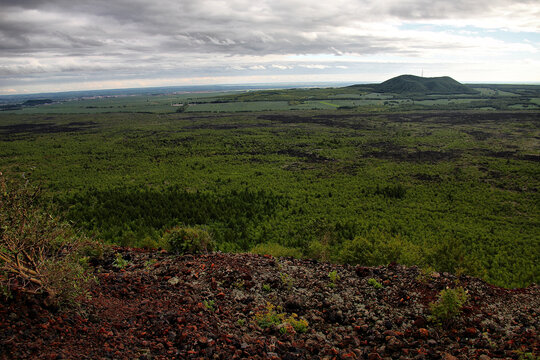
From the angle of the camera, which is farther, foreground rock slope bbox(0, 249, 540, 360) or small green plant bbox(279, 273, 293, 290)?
small green plant bbox(279, 273, 293, 290)

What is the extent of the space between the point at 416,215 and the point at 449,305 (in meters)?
17.1

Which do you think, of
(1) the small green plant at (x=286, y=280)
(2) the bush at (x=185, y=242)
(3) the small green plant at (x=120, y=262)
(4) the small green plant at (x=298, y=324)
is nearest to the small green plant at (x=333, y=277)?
(1) the small green plant at (x=286, y=280)

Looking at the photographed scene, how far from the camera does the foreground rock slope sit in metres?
6.23

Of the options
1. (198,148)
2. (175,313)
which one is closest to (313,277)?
(175,313)

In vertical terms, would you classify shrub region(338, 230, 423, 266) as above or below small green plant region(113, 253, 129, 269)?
below

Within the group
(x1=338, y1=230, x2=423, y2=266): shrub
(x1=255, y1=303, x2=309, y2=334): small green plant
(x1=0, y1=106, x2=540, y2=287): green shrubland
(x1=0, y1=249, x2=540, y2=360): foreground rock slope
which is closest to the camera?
(x1=0, y1=249, x2=540, y2=360): foreground rock slope

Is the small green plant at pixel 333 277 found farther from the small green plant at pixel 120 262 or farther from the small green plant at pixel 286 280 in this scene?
the small green plant at pixel 120 262

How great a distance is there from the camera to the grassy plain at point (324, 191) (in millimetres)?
17688

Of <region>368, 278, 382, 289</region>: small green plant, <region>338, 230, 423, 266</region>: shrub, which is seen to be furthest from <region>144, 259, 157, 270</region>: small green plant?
<region>338, 230, 423, 266</region>: shrub

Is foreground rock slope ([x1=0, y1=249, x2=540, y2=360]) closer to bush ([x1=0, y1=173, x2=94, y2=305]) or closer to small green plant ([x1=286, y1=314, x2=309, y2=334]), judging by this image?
small green plant ([x1=286, y1=314, x2=309, y2=334])

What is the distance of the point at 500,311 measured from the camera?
8.55 metres

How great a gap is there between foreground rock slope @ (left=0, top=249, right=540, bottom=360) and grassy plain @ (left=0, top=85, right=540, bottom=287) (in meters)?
3.13

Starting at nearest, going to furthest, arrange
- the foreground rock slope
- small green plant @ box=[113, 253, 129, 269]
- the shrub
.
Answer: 1. the foreground rock slope
2. small green plant @ box=[113, 253, 129, 269]
3. the shrub

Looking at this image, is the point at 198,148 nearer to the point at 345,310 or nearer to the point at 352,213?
the point at 352,213
